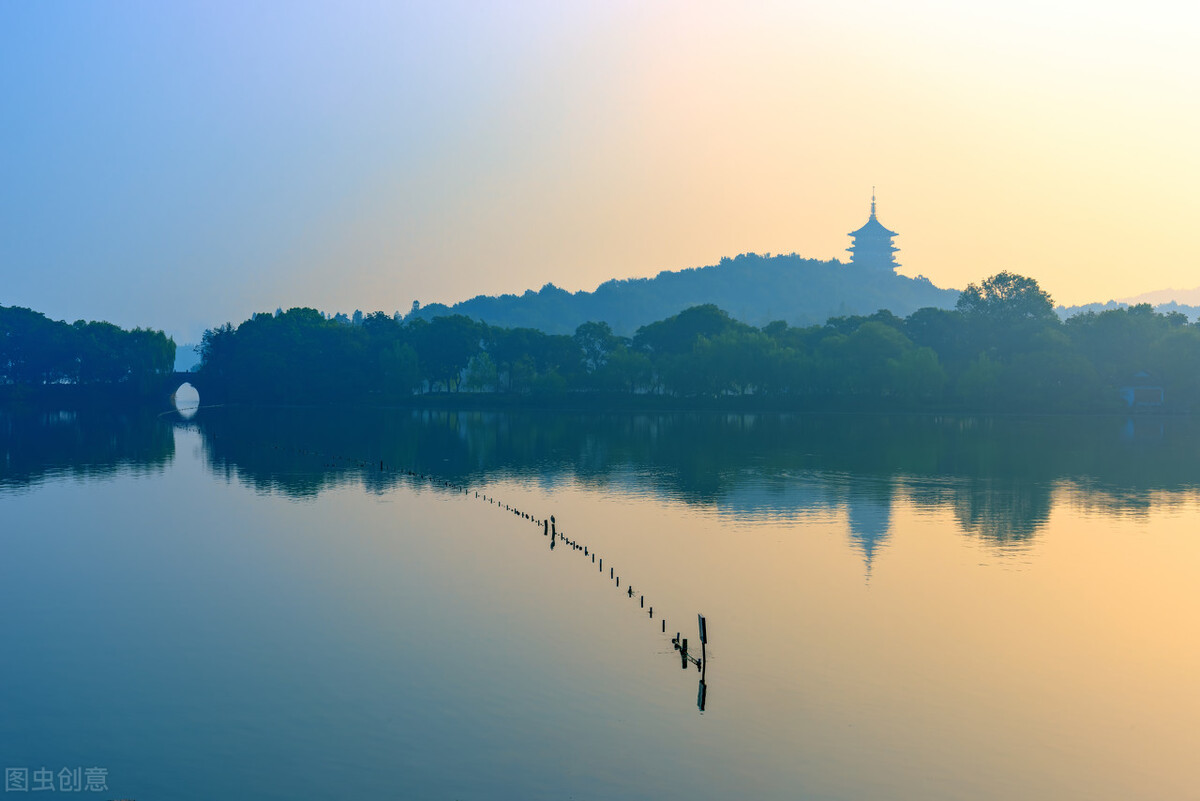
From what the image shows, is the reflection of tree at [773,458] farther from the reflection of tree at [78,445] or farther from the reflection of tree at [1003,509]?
the reflection of tree at [78,445]

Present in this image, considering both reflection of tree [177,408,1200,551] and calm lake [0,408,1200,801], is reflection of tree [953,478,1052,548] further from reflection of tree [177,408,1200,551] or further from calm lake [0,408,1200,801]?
calm lake [0,408,1200,801]

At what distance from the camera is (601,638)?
31734 mm

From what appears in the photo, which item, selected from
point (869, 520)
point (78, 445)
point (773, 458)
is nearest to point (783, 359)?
point (773, 458)

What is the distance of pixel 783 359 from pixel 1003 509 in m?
97.9

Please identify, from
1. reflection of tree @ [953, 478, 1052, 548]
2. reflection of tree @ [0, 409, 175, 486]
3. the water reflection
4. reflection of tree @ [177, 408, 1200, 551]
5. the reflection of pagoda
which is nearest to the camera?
the reflection of pagoda

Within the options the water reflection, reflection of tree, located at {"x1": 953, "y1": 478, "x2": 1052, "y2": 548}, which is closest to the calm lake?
reflection of tree, located at {"x1": 953, "y1": 478, "x2": 1052, "y2": 548}

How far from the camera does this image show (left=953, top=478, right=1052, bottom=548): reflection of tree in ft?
167

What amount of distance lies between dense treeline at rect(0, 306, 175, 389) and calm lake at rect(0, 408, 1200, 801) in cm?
13067

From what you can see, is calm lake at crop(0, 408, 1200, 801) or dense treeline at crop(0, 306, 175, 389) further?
dense treeline at crop(0, 306, 175, 389)

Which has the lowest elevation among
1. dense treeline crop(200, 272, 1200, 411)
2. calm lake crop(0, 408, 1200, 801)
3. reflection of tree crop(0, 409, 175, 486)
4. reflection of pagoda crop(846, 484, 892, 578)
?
calm lake crop(0, 408, 1200, 801)

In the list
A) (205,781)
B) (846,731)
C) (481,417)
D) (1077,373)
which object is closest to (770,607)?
(846,731)

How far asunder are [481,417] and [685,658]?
117 metres

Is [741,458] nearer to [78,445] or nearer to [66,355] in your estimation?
[78,445]

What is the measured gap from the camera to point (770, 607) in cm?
3566
